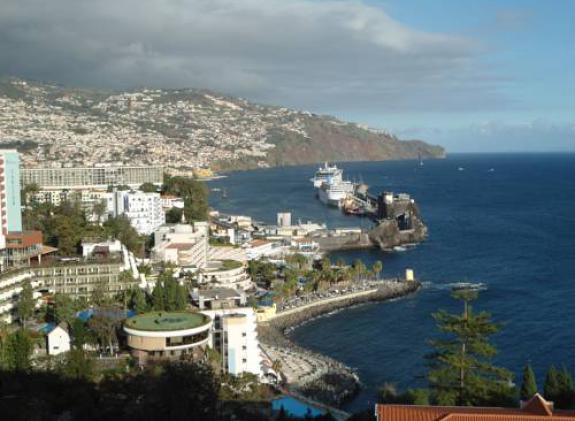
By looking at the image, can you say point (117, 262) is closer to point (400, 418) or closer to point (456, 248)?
point (400, 418)

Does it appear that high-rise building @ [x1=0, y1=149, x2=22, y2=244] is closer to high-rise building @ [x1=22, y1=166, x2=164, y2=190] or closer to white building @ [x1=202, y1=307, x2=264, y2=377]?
white building @ [x1=202, y1=307, x2=264, y2=377]

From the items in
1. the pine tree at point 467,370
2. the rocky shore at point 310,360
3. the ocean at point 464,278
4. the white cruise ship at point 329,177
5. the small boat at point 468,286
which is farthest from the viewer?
the white cruise ship at point 329,177

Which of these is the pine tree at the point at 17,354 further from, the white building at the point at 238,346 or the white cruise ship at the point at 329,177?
the white cruise ship at the point at 329,177

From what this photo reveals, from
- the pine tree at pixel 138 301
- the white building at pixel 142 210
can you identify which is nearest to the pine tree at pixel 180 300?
the pine tree at pixel 138 301

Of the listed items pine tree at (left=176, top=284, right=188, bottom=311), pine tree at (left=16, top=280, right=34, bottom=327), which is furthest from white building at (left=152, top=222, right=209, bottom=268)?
pine tree at (left=16, top=280, right=34, bottom=327)

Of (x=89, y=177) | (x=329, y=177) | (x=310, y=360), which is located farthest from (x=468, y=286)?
(x=329, y=177)

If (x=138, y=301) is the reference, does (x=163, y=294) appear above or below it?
above

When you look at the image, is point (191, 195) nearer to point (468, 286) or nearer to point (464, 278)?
point (464, 278)

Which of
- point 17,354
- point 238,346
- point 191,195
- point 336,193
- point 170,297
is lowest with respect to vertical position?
point 238,346
